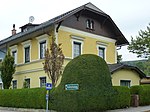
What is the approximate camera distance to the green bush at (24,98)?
19.5 meters

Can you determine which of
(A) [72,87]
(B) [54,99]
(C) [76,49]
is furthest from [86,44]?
(A) [72,87]

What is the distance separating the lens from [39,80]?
26781 mm

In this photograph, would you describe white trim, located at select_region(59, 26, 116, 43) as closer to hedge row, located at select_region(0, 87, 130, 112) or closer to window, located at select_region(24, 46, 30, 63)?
window, located at select_region(24, 46, 30, 63)

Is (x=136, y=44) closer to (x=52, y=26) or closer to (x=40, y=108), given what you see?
(x=52, y=26)

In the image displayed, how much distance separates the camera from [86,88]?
683 inches

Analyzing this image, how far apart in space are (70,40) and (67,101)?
32.2 ft

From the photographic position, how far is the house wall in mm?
26641

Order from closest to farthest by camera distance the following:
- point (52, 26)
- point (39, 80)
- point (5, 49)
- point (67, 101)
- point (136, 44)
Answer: point (67, 101), point (52, 26), point (39, 80), point (5, 49), point (136, 44)

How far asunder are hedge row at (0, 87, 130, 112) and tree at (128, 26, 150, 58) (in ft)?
64.9

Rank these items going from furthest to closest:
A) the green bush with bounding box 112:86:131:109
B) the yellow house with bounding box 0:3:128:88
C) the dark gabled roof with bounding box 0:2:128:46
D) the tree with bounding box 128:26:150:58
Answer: the tree with bounding box 128:26:150:58, the yellow house with bounding box 0:3:128:88, the dark gabled roof with bounding box 0:2:128:46, the green bush with bounding box 112:86:131:109

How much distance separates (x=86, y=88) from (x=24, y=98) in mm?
5789

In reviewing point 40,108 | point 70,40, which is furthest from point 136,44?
point 40,108

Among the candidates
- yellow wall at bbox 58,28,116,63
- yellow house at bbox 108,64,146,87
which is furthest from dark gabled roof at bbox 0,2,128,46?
yellow house at bbox 108,64,146,87

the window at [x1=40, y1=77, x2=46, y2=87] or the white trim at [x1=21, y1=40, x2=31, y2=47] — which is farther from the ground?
the white trim at [x1=21, y1=40, x2=31, y2=47]
